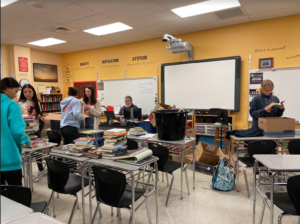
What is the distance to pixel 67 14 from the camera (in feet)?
12.5

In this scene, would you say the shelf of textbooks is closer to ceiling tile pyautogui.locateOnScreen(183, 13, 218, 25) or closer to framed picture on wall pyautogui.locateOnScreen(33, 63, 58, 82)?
framed picture on wall pyautogui.locateOnScreen(33, 63, 58, 82)

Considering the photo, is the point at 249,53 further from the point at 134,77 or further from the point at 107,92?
the point at 107,92

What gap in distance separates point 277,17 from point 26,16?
15.6 ft

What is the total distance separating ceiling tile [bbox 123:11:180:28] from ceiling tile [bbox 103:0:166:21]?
16 cm

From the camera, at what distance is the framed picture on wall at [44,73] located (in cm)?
652

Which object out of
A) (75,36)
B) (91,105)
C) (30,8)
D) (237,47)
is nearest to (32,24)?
(30,8)

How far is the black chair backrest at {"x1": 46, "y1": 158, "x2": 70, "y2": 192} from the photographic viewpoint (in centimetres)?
197

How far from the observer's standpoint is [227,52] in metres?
4.68

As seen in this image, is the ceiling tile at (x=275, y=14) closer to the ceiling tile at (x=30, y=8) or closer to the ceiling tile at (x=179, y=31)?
the ceiling tile at (x=179, y=31)

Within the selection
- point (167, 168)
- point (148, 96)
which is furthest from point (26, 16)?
point (167, 168)

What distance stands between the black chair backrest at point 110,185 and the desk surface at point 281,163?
120 cm

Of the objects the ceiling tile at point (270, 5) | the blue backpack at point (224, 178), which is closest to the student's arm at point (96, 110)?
the blue backpack at point (224, 178)

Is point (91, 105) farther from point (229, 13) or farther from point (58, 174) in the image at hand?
point (229, 13)

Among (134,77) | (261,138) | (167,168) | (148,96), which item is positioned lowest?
(167,168)
